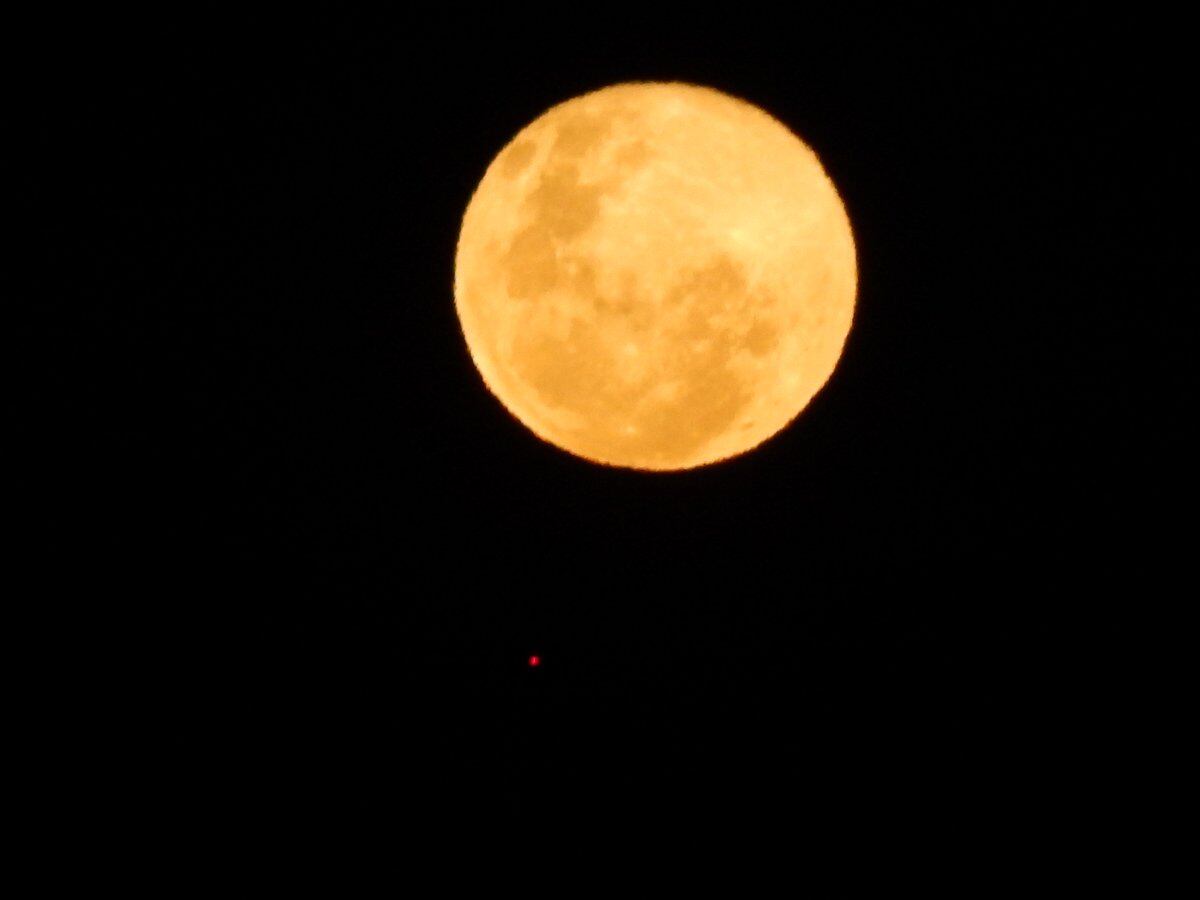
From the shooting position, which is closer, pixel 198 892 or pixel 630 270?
pixel 630 270

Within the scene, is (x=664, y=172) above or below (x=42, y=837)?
above

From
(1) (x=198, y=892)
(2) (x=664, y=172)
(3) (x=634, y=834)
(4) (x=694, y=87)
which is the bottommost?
(1) (x=198, y=892)

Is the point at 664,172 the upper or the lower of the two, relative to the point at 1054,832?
upper

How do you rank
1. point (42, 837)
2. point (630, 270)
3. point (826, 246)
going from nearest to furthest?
point (630, 270)
point (826, 246)
point (42, 837)

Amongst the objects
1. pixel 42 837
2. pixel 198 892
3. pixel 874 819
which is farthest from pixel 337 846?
pixel 874 819

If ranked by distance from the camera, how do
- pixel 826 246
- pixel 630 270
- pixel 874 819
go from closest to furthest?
1. pixel 630 270
2. pixel 826 246
3. pixel 874 819

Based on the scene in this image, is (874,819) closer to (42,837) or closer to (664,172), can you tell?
(664,172)

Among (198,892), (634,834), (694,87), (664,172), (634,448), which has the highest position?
(694,87)

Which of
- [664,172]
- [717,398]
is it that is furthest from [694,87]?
[717,398]

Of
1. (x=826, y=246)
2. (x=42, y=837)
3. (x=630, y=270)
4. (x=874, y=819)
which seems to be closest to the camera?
(x=630, y=270)

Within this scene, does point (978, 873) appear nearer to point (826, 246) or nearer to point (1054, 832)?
point (1054, 832)
